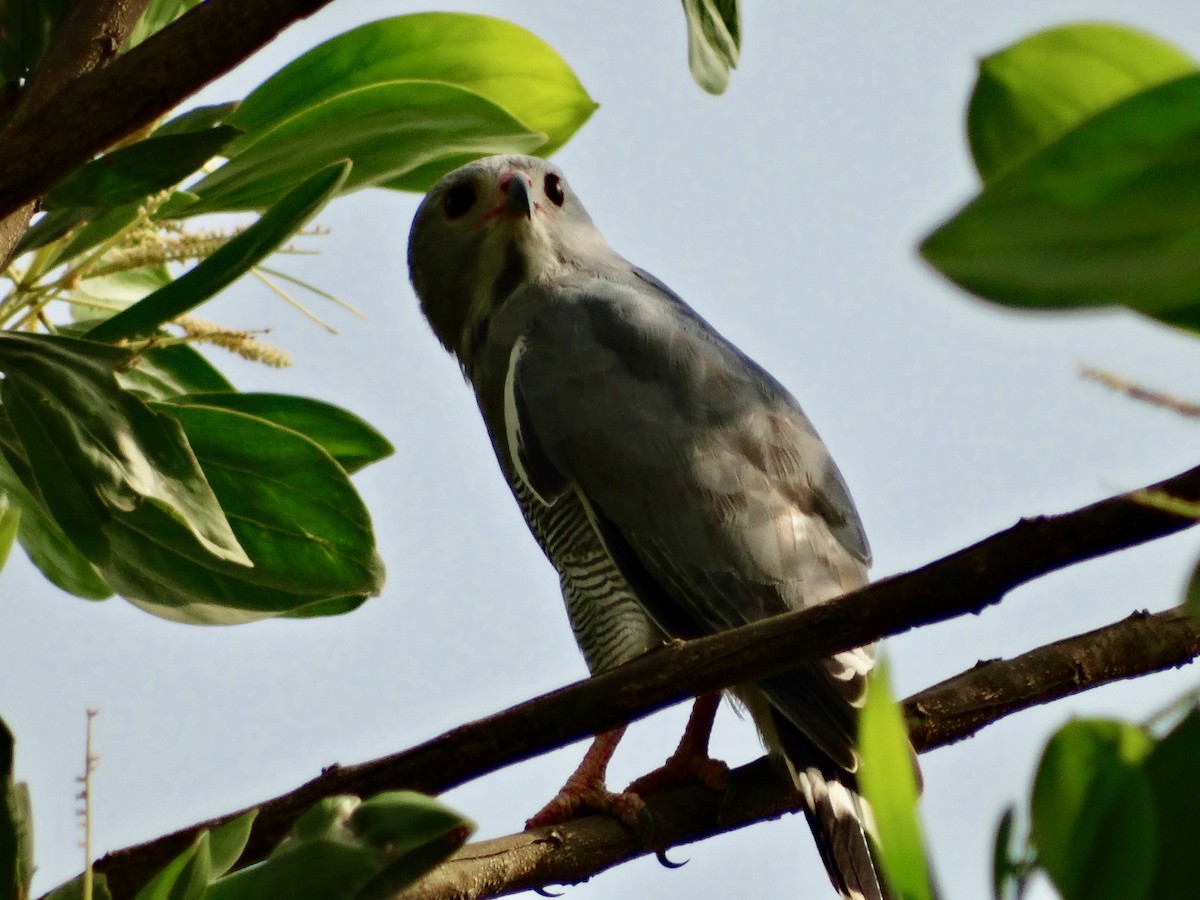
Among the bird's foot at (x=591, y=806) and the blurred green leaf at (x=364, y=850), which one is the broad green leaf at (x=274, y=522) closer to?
the blurred green leaf at (x=364, y=850)

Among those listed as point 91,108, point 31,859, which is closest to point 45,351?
point 91,108

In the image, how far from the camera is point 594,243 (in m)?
4.84

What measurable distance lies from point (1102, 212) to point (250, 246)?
1.31m

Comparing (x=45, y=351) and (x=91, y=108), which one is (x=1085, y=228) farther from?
(x=45, y=351)

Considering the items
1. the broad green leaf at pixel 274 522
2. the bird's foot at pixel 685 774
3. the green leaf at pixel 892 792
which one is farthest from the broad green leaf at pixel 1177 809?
the bird's foot at pixel 685 774

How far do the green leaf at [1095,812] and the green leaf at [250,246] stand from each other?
4.03 feet

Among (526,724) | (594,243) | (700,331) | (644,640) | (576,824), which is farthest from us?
(594,243)

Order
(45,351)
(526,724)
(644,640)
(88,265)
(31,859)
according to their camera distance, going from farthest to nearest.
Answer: (644,640)
(88,265)
(45,351)
(526,724)
(31,859)

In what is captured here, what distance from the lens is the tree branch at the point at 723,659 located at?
49.8 inches

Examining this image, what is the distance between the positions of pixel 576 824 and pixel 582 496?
1181 mm

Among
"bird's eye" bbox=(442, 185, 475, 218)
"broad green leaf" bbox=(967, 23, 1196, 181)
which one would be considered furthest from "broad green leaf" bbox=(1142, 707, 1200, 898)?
"bird's eye" bbox=(442, 185, 475, 218)

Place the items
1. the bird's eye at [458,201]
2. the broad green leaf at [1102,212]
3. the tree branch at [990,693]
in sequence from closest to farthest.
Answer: the broad green leaf at [1102,212] → the tree branch at [990,693] → the bird's eye at [458,201]

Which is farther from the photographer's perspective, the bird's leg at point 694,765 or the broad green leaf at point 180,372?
the bird's leg at point 694,765

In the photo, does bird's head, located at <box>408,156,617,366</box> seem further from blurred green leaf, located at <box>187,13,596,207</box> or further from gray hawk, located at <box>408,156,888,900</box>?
blurred green leaf, located at <box>187,13,596,207</box>
